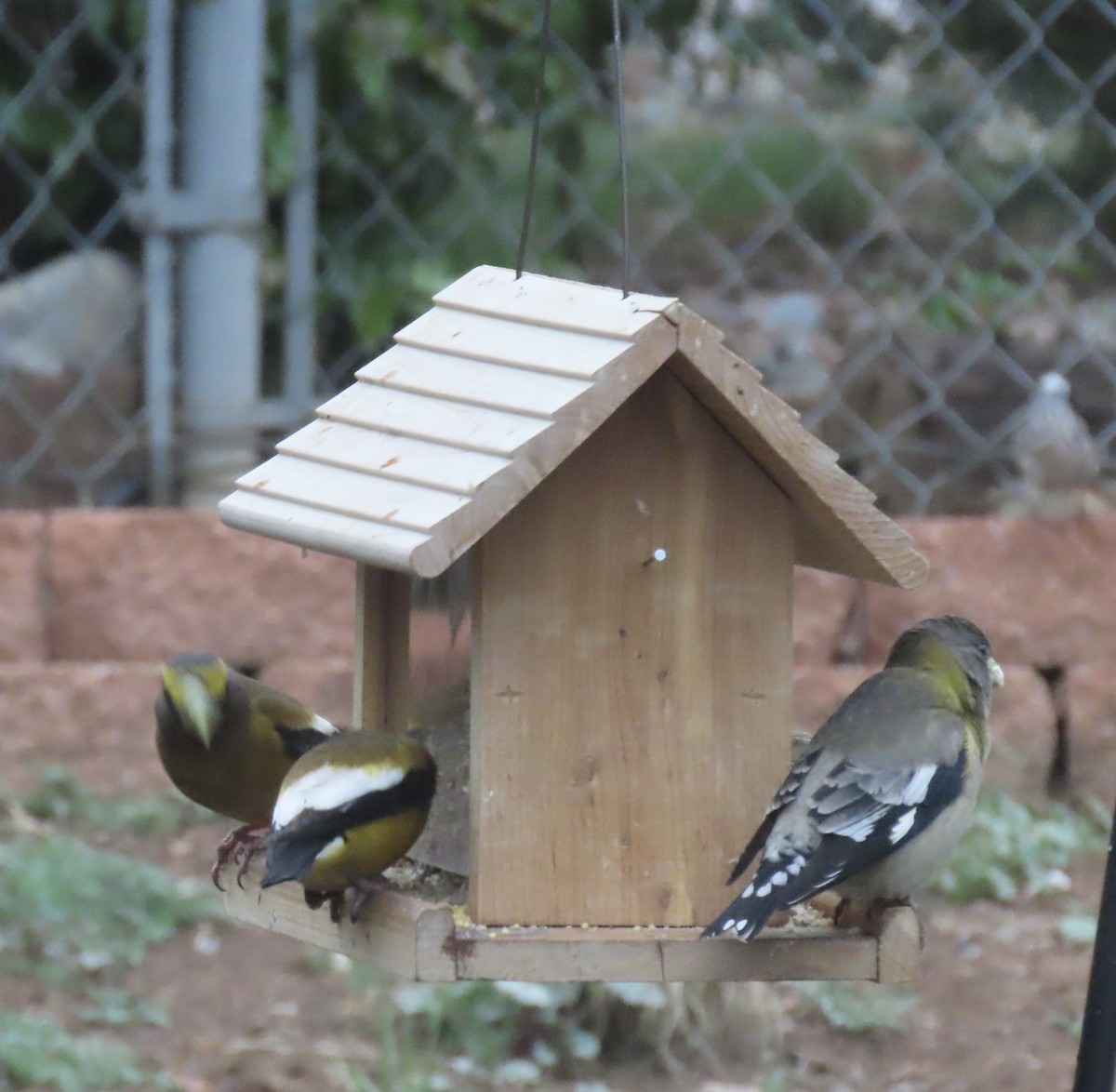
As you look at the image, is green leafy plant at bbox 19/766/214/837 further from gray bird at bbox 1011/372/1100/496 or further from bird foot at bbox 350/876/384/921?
bird foot at bbox 350/876/384/921

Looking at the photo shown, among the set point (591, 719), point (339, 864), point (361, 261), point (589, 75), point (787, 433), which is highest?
point (589, 75)

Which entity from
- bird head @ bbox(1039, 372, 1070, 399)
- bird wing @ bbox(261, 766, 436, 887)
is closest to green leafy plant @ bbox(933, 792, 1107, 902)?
bird head @ bbox(1039, 372, 1070, 399)

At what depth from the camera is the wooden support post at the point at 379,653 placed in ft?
9.75

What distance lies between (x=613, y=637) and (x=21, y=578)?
2682mm

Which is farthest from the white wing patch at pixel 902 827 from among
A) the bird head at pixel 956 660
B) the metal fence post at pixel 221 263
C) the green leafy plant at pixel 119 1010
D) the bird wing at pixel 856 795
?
the metal fence post at pixel 221 263

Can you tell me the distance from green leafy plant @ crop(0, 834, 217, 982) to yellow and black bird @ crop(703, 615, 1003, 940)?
6.91 feet

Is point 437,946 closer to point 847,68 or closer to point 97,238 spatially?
point 97,238

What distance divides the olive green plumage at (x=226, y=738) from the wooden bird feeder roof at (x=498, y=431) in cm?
58

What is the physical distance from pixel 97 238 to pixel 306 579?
0.97m

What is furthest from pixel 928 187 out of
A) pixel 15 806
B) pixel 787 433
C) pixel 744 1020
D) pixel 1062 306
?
pixel 787 433

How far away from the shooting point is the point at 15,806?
486 centimetres

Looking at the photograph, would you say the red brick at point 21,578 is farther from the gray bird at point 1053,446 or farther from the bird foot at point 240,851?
the gray bird at point 1053,446

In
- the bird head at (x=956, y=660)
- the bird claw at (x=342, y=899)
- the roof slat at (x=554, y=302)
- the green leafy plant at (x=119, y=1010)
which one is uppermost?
the roof slat at (x=554, y=302)

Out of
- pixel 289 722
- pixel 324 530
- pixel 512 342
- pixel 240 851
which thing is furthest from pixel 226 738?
pixel 512 342
